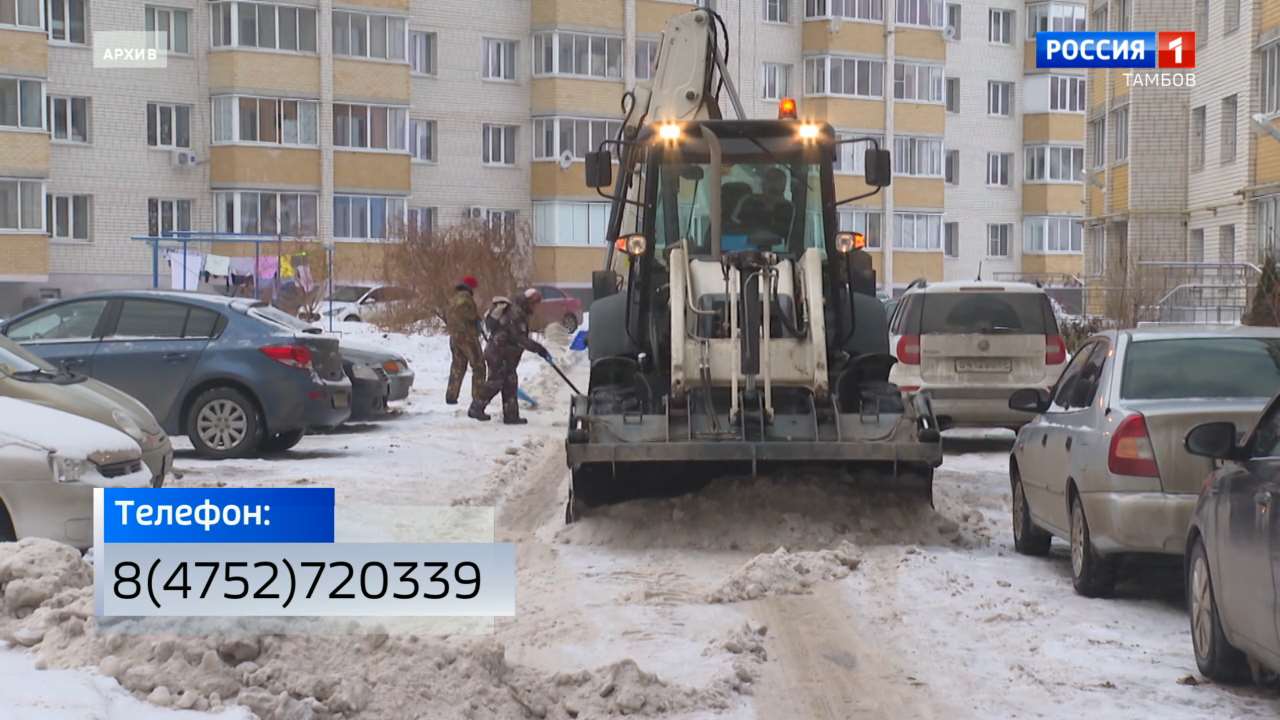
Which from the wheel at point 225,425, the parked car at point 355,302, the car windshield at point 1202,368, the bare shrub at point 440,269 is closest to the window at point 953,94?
the parked car at point 355,302

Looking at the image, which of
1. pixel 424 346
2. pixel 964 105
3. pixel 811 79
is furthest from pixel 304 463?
pixel 964 105

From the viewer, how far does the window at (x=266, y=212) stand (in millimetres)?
50344

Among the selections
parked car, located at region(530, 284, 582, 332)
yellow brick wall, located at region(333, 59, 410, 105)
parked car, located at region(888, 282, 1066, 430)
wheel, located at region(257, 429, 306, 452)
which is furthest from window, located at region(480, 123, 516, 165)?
parked car, located at region(888, 282, 1066, 430)

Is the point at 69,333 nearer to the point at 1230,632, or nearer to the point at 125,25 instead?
the point at 1230,632

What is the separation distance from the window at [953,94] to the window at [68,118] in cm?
3243

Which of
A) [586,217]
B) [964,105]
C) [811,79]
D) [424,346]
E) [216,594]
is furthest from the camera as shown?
[964,105]

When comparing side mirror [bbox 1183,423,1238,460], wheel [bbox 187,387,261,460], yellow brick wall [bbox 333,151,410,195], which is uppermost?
yellow brick wall [bbox 333,151,410,195]

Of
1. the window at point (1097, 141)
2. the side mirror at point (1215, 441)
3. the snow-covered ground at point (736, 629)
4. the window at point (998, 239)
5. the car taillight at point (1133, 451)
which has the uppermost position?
the window at point (1097, 141)

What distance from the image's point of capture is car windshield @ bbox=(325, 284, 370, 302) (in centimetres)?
4950

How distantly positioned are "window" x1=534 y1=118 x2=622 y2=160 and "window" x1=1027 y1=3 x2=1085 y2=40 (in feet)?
64.5

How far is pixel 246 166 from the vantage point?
50469 mm

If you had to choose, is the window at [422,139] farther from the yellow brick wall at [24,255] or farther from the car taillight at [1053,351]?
the car taillight at [1053,351]

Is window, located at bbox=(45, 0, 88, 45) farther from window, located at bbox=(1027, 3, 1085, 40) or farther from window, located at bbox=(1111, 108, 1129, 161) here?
window, located at bbox=(1027, 3, 1085, 40)

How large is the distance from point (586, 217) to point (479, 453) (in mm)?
39778
